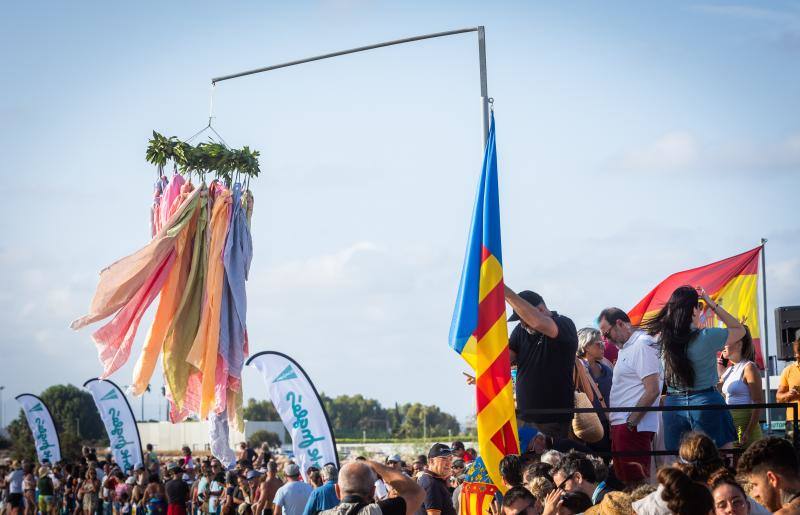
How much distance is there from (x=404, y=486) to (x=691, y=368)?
2759 millimetres

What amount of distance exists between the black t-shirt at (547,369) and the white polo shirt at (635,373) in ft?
1.25

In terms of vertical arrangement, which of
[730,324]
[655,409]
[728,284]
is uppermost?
[728,284]

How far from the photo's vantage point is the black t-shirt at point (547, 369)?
8352 millimetres

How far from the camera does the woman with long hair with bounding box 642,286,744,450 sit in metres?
8.19

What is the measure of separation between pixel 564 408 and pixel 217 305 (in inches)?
184

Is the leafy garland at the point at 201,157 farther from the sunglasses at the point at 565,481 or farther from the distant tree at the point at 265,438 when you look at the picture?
the distant tree at the point at 265,438

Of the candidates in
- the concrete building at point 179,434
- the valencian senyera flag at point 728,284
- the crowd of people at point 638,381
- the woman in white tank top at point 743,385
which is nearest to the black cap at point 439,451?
the crowd of people at point 638,381

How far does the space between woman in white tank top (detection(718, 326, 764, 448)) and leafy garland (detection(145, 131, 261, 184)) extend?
572 centimetres

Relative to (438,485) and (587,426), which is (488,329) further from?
(438,485)

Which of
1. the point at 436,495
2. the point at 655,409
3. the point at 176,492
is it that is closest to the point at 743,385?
the point at 655,409

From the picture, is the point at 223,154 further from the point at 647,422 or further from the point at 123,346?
the point at 647,422

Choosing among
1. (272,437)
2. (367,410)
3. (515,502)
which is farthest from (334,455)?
(367,410)

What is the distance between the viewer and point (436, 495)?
8555 mm

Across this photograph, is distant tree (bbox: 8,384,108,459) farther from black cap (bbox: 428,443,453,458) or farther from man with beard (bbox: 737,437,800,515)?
man with beard (bbox: 737,437,800,515)
